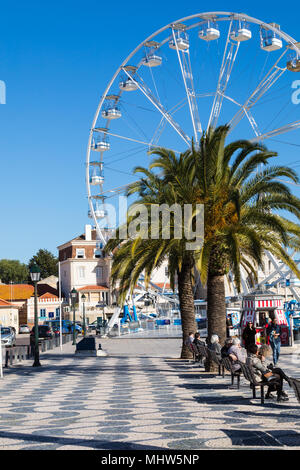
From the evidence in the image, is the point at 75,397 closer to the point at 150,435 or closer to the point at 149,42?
the point at 150,435

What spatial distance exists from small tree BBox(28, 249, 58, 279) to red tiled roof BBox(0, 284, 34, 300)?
19.9 meters

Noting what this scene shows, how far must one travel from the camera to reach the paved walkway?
28.9ft

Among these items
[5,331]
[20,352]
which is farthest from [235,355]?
[5,331]

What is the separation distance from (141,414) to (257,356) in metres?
3.27

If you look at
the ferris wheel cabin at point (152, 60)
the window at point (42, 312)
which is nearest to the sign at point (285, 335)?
the ferris wheel cabin at point (152, 60)

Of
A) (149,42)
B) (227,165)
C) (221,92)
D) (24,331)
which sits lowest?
(24,331)

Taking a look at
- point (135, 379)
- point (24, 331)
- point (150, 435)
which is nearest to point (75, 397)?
point (135, 379)

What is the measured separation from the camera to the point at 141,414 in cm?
1168

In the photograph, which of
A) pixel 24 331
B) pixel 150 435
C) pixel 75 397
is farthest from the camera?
pixel 24 331

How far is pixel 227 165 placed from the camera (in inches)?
786

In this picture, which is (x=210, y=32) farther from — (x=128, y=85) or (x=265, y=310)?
(x=265, y=310)

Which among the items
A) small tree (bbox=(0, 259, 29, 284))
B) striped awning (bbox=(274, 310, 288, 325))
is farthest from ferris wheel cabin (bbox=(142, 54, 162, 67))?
small tree (bbox=(0, 259, 29, 284))
